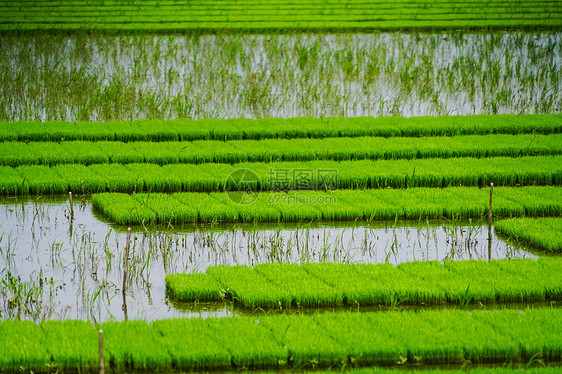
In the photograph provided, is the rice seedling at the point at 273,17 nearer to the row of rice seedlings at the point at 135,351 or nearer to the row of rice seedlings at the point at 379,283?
the row of rice seedlings at the point at 379,283

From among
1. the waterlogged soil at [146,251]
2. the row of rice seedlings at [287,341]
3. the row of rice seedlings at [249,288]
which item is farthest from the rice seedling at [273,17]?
the row of rice seedlings at [287,341]

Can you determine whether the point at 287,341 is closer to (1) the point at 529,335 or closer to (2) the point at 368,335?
(2) the point at 368,335

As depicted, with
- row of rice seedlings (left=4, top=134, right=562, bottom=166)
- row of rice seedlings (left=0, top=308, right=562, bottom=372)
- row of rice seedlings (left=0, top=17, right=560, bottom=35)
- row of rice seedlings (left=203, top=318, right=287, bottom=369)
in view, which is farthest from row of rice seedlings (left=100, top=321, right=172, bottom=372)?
row of rice seedlings (left=0, top=17, right=560, bottom=35)

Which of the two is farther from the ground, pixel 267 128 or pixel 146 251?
pixel 267 128

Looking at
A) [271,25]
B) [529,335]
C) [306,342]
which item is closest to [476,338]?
[529,335]

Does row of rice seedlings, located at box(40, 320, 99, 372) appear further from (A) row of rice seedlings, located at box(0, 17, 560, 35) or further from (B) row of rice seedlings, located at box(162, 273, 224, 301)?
(A) row of rice seedlings, located at box(0, 17, 560, 35)

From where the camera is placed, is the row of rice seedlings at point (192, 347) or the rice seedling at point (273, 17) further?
the rice seedling at point (273, 17)

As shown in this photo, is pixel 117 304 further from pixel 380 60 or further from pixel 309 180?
pixel 380 60
